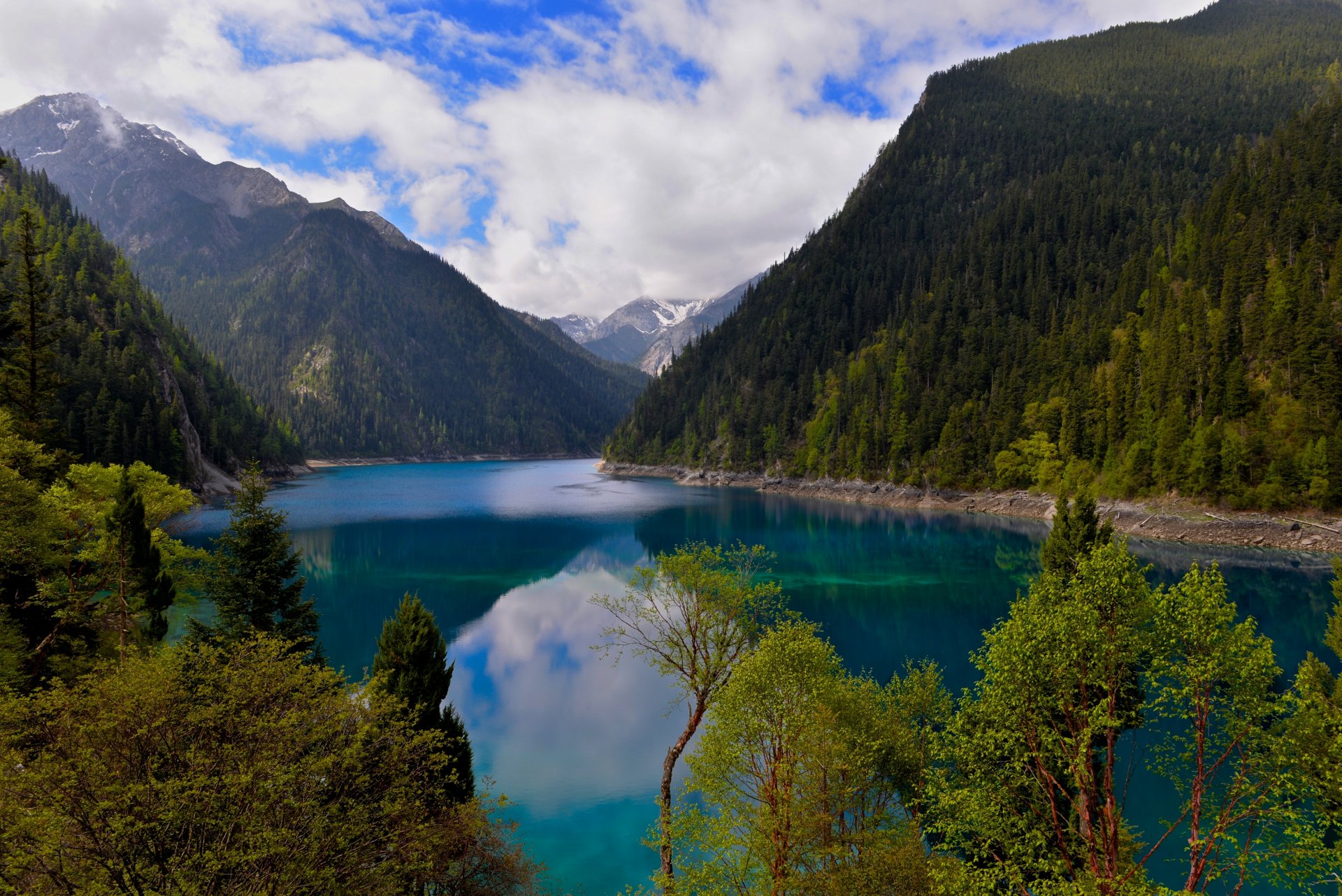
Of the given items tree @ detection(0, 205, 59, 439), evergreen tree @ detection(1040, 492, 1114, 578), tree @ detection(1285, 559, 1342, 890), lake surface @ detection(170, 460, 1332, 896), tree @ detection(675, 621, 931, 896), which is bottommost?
lake surface @ detection(170, 460, 1332, 896)

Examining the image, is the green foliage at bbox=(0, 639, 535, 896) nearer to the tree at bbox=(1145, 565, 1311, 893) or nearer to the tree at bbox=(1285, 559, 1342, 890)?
the tree at bbox=(1145, 565, 1311, 893)

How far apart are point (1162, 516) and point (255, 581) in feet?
319

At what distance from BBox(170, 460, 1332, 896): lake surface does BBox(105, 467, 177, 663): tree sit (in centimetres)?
1111

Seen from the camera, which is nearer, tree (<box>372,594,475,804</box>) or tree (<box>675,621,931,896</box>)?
tree (<box>675,621,931,896</box>)

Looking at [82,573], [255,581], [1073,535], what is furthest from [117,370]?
[1073,535]

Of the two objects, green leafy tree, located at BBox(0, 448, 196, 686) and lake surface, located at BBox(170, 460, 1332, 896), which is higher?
green leafy tree, located at BBox(0, 448, 196, 686)

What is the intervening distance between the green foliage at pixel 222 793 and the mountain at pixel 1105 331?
9138cm

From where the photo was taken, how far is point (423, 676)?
19953 millimetres

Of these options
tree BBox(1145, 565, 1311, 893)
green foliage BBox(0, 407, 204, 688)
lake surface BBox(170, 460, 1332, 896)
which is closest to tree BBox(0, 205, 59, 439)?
green foliage BBox(0, 407, 204, 688)

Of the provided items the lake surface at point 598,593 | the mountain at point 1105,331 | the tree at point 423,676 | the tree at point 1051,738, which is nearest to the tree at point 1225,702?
the tree at point 1051,738

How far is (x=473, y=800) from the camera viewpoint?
1806cm

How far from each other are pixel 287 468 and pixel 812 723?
198251 mm

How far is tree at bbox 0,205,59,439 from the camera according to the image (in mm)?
31391

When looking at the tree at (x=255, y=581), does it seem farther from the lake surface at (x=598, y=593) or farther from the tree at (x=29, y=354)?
the tree at (x=29, y=354)
